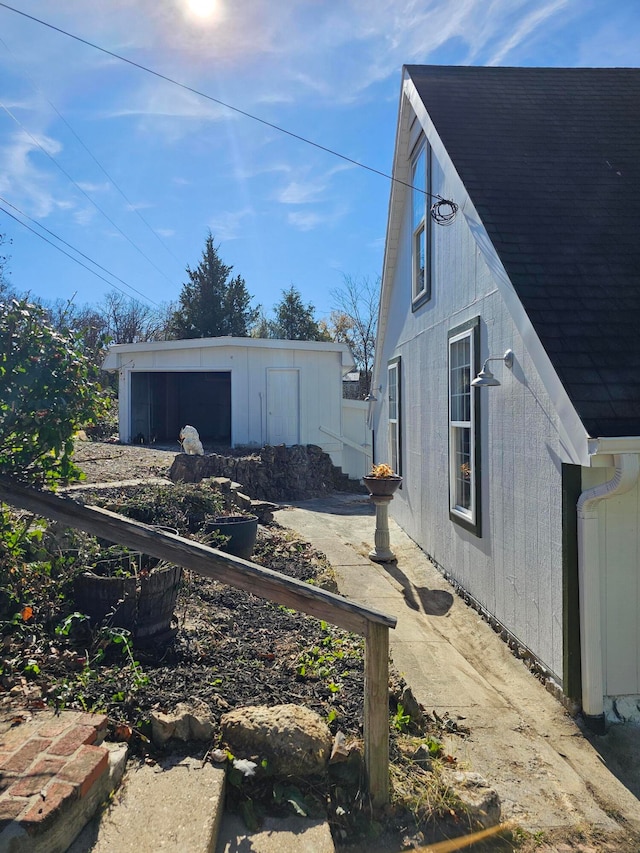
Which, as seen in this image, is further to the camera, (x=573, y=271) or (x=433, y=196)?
(x=433, y=196)

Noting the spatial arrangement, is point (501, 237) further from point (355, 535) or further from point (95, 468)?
point (95, 468)

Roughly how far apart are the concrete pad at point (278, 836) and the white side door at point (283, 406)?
13455mm

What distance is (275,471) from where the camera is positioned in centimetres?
1442

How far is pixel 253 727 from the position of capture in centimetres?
260

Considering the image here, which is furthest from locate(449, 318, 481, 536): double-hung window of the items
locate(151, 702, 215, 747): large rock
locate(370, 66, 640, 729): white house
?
locate(151, 702, 215, 747): large rock

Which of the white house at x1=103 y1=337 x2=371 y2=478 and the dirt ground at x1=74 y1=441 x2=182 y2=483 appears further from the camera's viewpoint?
the white house at x1=103 y1=337 x2=371 y2=478

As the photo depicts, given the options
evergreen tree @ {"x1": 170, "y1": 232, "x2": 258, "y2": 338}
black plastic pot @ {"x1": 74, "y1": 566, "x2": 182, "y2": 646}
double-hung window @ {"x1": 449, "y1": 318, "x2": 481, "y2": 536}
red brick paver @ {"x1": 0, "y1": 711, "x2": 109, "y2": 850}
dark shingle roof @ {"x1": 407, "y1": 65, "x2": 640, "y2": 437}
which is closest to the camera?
red brick paver @ {"x1": 0, "y1": 711, "x2": 109, "y2": 850}

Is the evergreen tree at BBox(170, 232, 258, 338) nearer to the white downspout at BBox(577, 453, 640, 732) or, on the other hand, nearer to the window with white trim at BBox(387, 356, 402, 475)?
the window with white trim at BBox(387, 356, 402, 475)

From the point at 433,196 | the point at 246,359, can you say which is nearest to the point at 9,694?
the point at 433,196

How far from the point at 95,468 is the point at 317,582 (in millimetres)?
6749

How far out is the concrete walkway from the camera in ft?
9.33

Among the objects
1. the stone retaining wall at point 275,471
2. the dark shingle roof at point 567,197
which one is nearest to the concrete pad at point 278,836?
the dark shingle roof at point 567,197

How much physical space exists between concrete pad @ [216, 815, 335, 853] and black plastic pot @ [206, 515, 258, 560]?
3.69 metres

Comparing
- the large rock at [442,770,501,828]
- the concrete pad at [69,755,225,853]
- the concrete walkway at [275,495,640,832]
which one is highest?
the concrete pad at [69,755,225,853]
